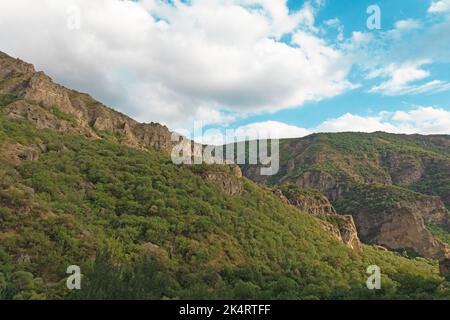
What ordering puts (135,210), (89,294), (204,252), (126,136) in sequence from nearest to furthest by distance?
(89,294) → (204,252) → (135,210) → (126,136)

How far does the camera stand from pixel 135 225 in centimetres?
6438

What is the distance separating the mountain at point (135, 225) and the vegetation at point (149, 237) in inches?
7.3

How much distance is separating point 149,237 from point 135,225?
332 centimetres

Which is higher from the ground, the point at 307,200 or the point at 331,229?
the point at 307,200

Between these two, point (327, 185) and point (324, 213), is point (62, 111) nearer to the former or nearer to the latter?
point (324, 213)

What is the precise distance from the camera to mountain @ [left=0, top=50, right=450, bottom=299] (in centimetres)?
4844

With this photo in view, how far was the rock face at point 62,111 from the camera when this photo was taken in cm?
8400

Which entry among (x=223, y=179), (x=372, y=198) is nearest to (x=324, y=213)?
(x=223, y=179)

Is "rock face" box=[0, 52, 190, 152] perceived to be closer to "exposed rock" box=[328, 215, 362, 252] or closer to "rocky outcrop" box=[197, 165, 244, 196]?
"rocky outcrop" box=[197, 165, 244, 196]

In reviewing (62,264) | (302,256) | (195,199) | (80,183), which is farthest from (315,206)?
(62,264)

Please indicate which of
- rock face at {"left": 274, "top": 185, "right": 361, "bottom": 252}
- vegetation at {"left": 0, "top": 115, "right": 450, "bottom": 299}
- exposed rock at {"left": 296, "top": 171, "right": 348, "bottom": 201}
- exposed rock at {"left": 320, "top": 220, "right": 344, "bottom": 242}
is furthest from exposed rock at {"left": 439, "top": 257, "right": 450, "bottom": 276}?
exposed rock at {"left": 296, "top": 171, "right": 348, "bottom": 201}

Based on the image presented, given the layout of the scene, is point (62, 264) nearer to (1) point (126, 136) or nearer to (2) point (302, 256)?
(2) point (302, 256)

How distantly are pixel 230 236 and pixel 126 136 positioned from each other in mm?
41532
